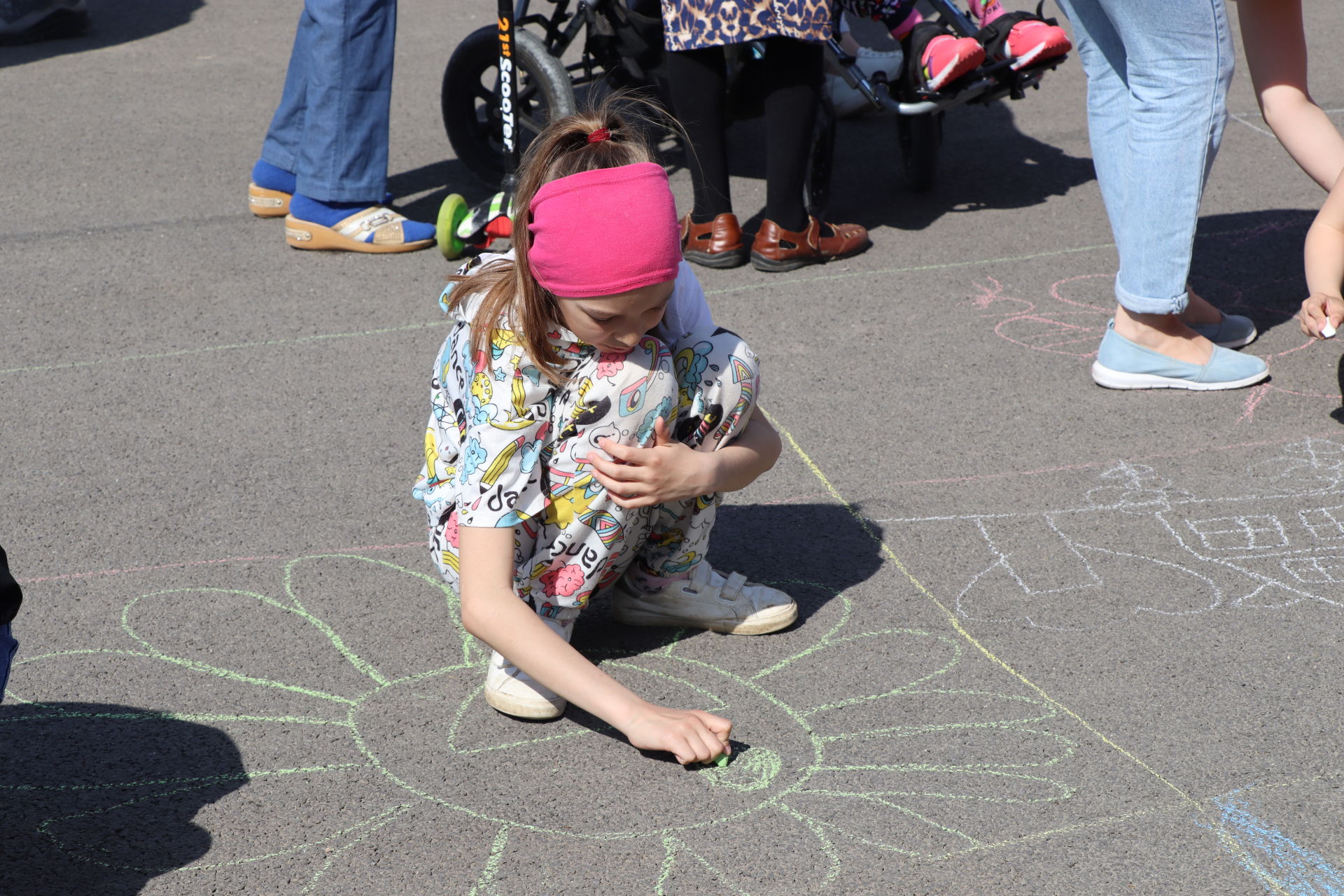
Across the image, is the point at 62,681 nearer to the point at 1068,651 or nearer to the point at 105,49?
the point at 1068,651

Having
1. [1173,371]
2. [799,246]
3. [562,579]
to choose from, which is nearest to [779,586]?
[562,579]

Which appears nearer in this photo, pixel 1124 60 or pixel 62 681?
pixel 62 681

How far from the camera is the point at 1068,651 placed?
7.15 ft

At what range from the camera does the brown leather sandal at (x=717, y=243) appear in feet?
12.8

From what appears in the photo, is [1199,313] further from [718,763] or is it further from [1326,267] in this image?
[718,763]

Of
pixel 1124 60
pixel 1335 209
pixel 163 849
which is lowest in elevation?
pixel 163 849

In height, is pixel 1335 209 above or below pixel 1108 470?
above

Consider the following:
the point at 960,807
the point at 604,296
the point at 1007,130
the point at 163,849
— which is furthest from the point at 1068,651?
the point at 1007,130

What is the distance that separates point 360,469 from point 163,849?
113cm

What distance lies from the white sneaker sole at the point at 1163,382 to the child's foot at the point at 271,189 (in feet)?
8.62

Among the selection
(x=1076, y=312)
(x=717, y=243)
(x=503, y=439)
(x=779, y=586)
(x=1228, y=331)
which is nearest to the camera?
(x=503, y=439)

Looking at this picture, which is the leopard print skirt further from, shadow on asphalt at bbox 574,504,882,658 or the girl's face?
the girl's face

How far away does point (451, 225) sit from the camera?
3.90 m

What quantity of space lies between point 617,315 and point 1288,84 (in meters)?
2.02
